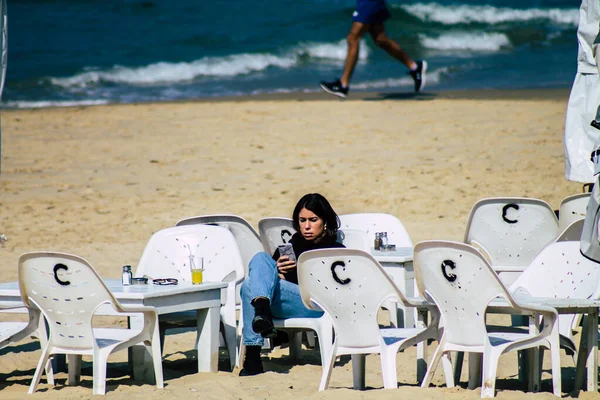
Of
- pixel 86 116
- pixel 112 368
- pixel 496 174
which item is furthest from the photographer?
pixel 86 116

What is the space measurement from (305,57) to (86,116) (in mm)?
8043

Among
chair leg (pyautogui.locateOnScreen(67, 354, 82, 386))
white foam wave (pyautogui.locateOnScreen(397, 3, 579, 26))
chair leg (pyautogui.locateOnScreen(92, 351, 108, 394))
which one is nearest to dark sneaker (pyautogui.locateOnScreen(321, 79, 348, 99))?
chair leg (pyautogui.locateOnScreen(67, 354, 82, 386))

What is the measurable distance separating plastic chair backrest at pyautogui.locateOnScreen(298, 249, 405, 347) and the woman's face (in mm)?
916

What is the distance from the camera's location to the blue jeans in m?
5.88

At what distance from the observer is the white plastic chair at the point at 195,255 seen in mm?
6523

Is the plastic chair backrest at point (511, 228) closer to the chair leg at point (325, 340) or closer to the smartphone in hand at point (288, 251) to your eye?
the smartphone in hand at point (288, 251)

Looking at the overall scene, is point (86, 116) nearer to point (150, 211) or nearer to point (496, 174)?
point (150, 211)

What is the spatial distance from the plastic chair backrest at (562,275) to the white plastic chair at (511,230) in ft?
4.94

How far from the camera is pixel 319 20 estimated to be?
86.7ft

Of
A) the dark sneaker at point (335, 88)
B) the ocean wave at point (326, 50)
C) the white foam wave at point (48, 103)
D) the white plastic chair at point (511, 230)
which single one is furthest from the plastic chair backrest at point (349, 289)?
the ocean wave at point (326, 50)

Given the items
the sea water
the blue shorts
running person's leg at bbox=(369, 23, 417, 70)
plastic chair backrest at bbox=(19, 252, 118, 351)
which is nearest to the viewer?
plastic chair backrest at bbox=(19, 252, 118, 351)

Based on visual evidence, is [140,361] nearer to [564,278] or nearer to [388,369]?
[388,369]

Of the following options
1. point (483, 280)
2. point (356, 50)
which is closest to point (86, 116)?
point (356, 50)

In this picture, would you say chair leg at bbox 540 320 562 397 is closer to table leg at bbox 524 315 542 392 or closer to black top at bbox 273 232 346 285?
table leg at bbox 524 315 542 392
